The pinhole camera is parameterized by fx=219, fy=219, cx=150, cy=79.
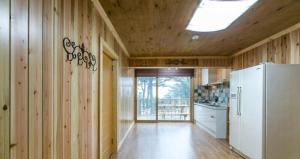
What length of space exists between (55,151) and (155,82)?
23.9 feet

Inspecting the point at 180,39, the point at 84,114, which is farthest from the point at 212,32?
the point at 84,114

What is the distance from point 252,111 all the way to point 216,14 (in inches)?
73.1

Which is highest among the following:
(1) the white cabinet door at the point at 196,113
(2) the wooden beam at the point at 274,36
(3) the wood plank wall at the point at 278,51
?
(2) the wooden beam at the point at 274,36

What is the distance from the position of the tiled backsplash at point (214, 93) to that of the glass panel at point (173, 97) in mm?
461

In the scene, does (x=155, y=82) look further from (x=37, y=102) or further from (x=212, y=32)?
(x=37, y=102)

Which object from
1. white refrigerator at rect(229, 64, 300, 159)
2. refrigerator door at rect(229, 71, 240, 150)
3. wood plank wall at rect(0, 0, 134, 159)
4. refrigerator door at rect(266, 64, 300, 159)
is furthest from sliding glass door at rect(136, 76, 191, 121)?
wood plank wall at rect(0, 0, 134, 159)

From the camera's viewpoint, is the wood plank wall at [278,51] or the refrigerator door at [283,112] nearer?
the refrigerator door at [283,112]

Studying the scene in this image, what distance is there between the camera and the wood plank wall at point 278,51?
3658 mm

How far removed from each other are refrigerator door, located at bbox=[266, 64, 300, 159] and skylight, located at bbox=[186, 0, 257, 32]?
3.51 feet

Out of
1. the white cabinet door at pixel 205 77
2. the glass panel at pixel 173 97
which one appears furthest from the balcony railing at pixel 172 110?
the white cabinet door at pixel 205 77

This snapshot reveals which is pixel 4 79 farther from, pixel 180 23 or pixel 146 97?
pixel 146 97

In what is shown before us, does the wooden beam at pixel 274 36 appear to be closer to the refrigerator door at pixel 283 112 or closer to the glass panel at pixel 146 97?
the refrigerator door at pixel 283 112

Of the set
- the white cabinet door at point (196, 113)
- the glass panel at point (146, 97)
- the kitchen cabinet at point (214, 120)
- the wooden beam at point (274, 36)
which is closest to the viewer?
the wooden beam at point (274, 36)

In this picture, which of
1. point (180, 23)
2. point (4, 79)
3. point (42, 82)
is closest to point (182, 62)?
point (180, 23)
